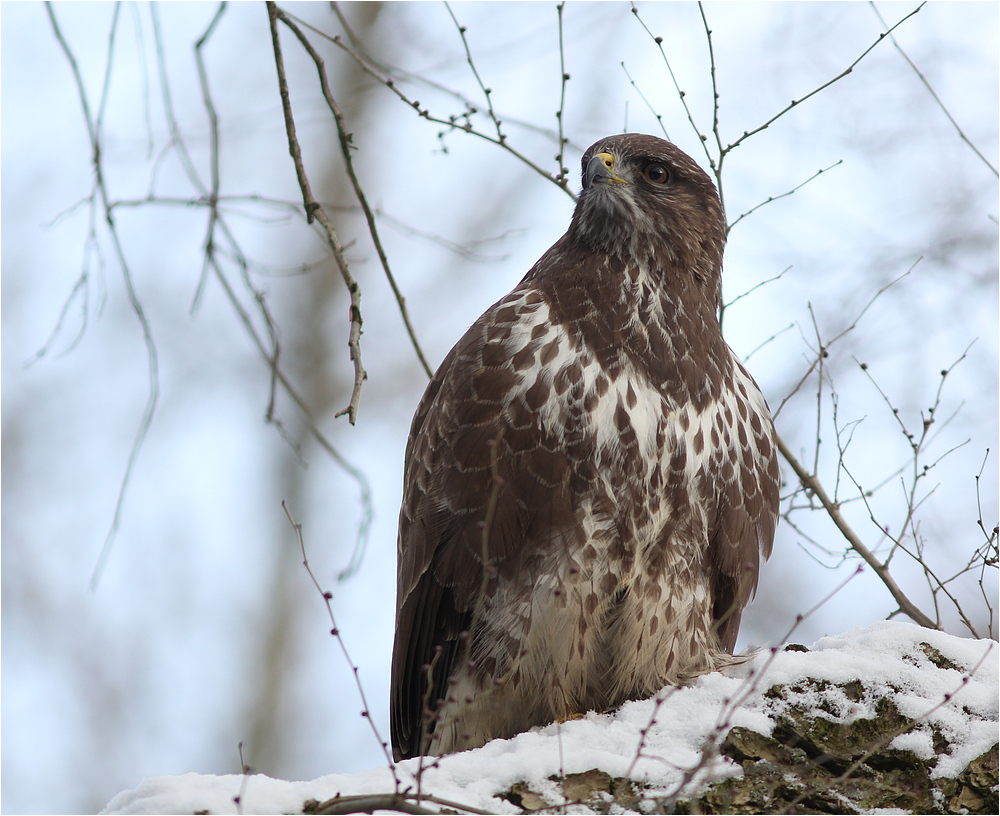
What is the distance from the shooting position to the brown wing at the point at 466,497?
3.25 m

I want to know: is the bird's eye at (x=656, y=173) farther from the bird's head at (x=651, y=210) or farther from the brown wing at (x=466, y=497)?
the brown wing at (x=466, y=497)

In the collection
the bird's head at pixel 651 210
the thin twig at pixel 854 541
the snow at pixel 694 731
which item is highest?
the bird's head at pixel 651 210

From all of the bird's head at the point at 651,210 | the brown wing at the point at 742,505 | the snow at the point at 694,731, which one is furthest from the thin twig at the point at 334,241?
the brown wing at the point at 742,505

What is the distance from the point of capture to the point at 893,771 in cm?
273

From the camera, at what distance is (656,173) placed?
3969 millimetres

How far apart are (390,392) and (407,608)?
610 centimetres

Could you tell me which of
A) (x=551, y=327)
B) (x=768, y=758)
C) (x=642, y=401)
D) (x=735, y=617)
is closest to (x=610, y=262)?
(x=551, y=327)

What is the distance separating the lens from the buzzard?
3.27 metres

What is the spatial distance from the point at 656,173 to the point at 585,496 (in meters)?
1.47

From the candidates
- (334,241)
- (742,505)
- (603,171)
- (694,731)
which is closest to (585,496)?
(742,505)

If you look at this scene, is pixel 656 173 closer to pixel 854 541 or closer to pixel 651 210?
pixel 651 210

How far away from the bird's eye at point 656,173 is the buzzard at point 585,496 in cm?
15

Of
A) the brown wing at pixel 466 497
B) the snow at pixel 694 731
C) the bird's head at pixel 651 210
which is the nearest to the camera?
the snow at pixel 694 731

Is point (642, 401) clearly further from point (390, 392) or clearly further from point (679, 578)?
point (390, 392)
